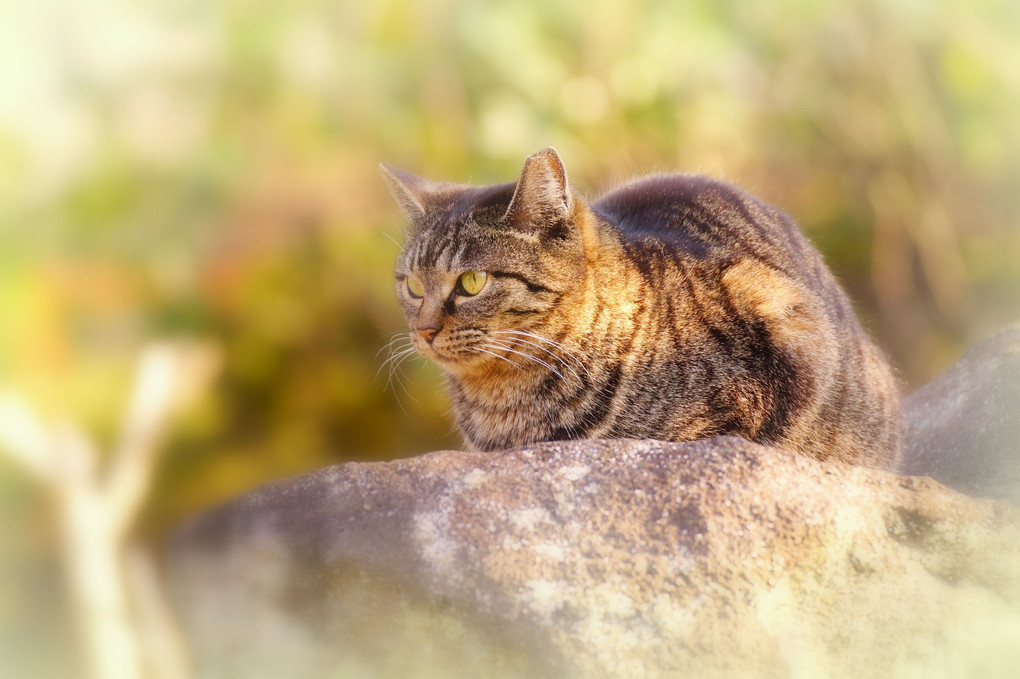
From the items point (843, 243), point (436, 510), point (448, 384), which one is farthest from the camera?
point (843, 243)

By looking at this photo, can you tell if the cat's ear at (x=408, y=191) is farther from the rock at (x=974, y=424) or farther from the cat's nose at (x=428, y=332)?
the rock at (x=974, y=424)

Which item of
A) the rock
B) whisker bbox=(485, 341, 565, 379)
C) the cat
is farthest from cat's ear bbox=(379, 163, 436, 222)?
the rock

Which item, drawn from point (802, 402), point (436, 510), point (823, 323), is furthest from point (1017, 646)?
point (436, 510)

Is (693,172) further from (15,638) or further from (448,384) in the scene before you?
(15,638)

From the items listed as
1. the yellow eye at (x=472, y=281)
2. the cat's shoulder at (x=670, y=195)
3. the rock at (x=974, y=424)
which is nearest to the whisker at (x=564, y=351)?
the yellow eye at (x=472, y=281)

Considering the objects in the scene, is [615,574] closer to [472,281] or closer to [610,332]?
[610,332]

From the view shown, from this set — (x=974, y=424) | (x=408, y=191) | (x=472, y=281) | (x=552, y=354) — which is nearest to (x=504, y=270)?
(x=472, y=281)
